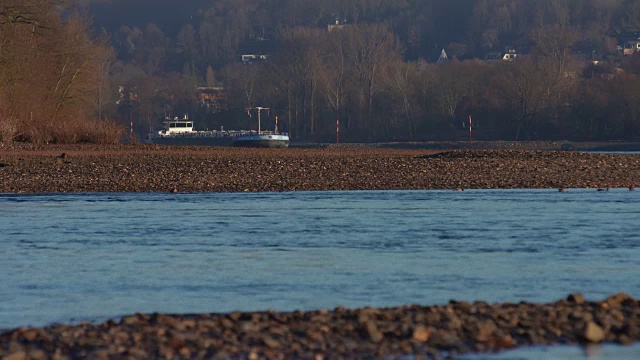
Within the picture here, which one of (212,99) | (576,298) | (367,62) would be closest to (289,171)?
(576,298)

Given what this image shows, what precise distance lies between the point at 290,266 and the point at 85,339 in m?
5.92

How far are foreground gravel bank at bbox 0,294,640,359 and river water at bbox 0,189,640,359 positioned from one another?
551 mm

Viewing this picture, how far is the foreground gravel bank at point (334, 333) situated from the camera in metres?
10.9

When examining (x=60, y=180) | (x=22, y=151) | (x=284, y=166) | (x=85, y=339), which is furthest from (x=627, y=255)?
(x=22, y=151)

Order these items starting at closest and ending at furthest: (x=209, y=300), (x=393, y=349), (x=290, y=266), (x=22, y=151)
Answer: (x=393, y=349) < (x=209, y=300) < (x=290, y=266) < (x=22, y=151)

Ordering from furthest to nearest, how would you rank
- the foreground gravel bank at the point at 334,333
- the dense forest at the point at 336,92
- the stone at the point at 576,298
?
the dense forest at the point at 336,92 → the stone at the point at 576,298 → the foreground gravel bank at the point at 334,333

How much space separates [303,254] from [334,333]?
21.7ft

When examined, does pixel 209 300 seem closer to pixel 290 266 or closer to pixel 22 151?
pixel 290 266

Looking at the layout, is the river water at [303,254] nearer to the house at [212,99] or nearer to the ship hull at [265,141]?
the ship hull at [265,141]

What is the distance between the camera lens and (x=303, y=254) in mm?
18234

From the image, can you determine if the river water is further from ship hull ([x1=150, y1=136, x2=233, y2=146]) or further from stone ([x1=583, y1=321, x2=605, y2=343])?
ship hull ([x1=150, y1=136, x2=233, y2=146])

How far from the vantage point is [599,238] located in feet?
65.8

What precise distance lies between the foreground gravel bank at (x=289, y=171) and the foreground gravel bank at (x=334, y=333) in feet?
67.2

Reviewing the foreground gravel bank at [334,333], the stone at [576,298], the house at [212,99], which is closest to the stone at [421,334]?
the foreground gravel bank at [334,333]
